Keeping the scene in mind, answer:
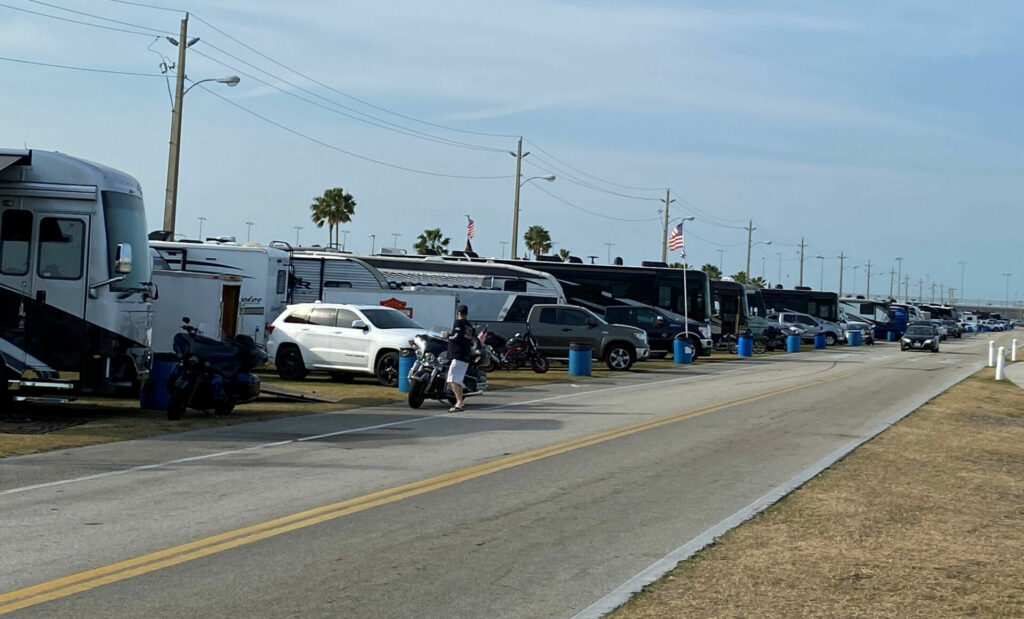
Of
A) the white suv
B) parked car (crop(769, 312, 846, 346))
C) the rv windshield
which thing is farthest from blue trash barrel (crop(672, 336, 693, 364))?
parked car (crop(769, 312, 846, 346))

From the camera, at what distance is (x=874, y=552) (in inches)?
347

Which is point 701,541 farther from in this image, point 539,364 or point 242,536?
point 539,364

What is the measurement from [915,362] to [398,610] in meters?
43.7

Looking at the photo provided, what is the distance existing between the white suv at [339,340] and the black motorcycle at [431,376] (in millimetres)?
4482

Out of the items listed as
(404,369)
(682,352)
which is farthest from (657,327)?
(404,369)

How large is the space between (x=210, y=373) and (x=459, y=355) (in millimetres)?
4349

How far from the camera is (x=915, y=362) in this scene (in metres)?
46.9

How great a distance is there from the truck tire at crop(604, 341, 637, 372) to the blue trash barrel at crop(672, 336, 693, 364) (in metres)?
5.28

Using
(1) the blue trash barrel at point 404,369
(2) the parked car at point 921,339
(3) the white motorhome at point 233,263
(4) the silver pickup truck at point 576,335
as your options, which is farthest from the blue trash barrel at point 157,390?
(2) the parked car at point 921,339

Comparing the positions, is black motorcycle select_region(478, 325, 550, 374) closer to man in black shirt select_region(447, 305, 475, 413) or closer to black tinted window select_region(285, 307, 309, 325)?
black tinted window select_region(285, 307, 309, 325)

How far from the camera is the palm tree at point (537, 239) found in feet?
335

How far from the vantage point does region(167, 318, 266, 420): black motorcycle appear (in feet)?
57.5

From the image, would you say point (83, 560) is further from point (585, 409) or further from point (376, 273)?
point (376, 273)

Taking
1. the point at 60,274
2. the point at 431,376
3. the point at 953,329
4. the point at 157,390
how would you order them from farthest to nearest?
the point at 953,329 < the point at 431,376 < the point at 157,390 < the point at 60,274
